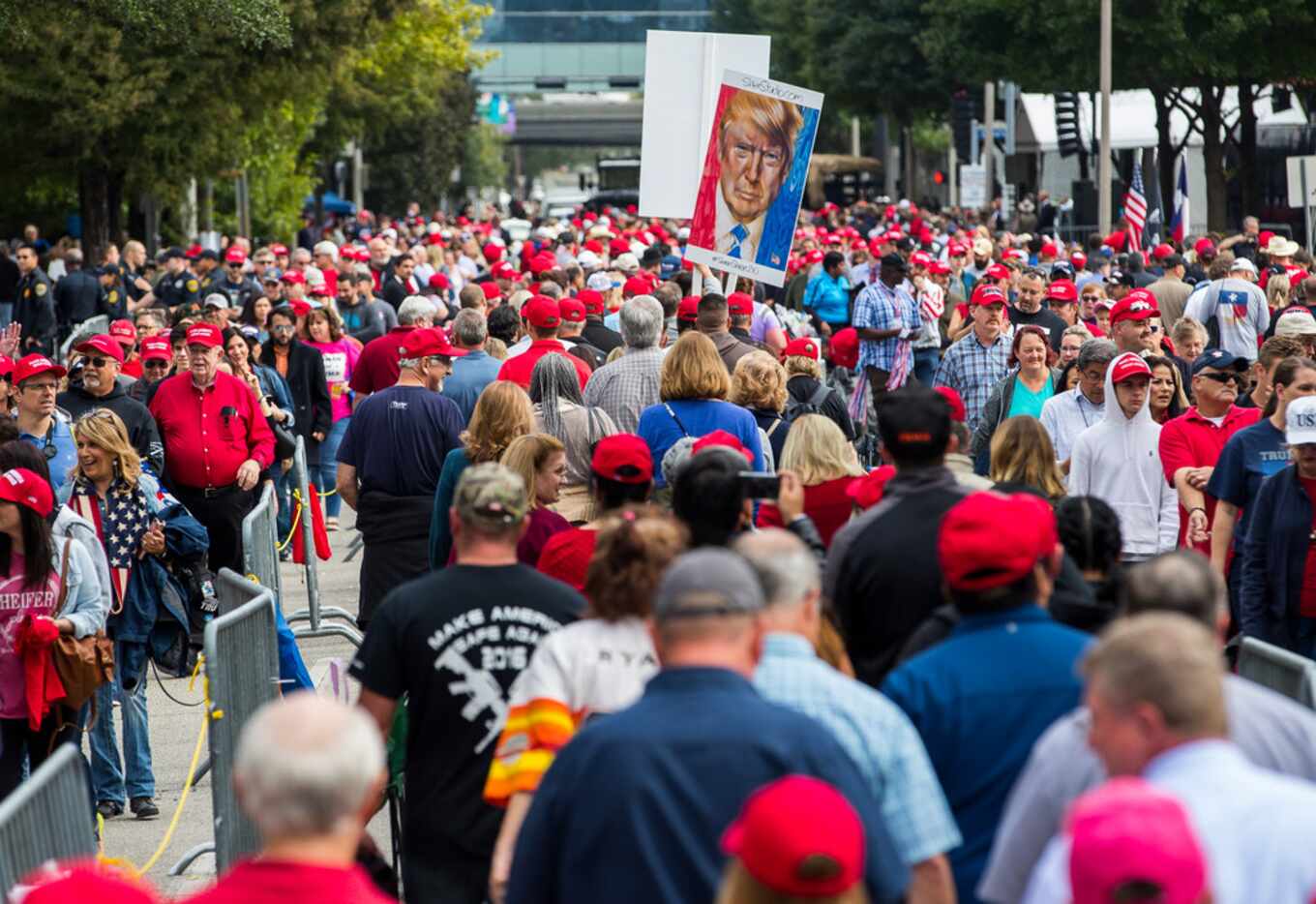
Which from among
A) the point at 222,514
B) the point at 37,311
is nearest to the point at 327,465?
the point at 222,514

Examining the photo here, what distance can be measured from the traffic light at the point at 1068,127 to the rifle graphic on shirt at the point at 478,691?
130 ft

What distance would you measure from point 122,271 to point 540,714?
23.8 metres

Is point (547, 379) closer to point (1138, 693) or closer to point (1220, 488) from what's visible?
point (1220, 488)

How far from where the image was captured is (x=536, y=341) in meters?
11.6

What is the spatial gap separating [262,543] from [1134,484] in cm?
399

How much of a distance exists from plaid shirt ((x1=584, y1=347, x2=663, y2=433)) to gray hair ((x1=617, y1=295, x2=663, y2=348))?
6cm

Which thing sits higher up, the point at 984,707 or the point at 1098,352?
the point at 1098,352

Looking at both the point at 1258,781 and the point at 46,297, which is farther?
the point at 46,297

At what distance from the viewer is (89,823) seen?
212 inches

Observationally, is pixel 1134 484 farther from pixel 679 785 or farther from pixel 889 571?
pixel 679 785

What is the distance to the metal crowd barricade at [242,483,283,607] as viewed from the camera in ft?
31.4

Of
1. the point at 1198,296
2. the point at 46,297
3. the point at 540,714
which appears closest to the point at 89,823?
the point at 540,714

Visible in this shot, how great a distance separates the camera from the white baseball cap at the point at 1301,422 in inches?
298

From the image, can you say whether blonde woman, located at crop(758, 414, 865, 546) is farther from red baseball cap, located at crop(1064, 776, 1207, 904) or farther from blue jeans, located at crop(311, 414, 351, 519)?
blue jeans, located at crop(311, 414, 351, 519)
